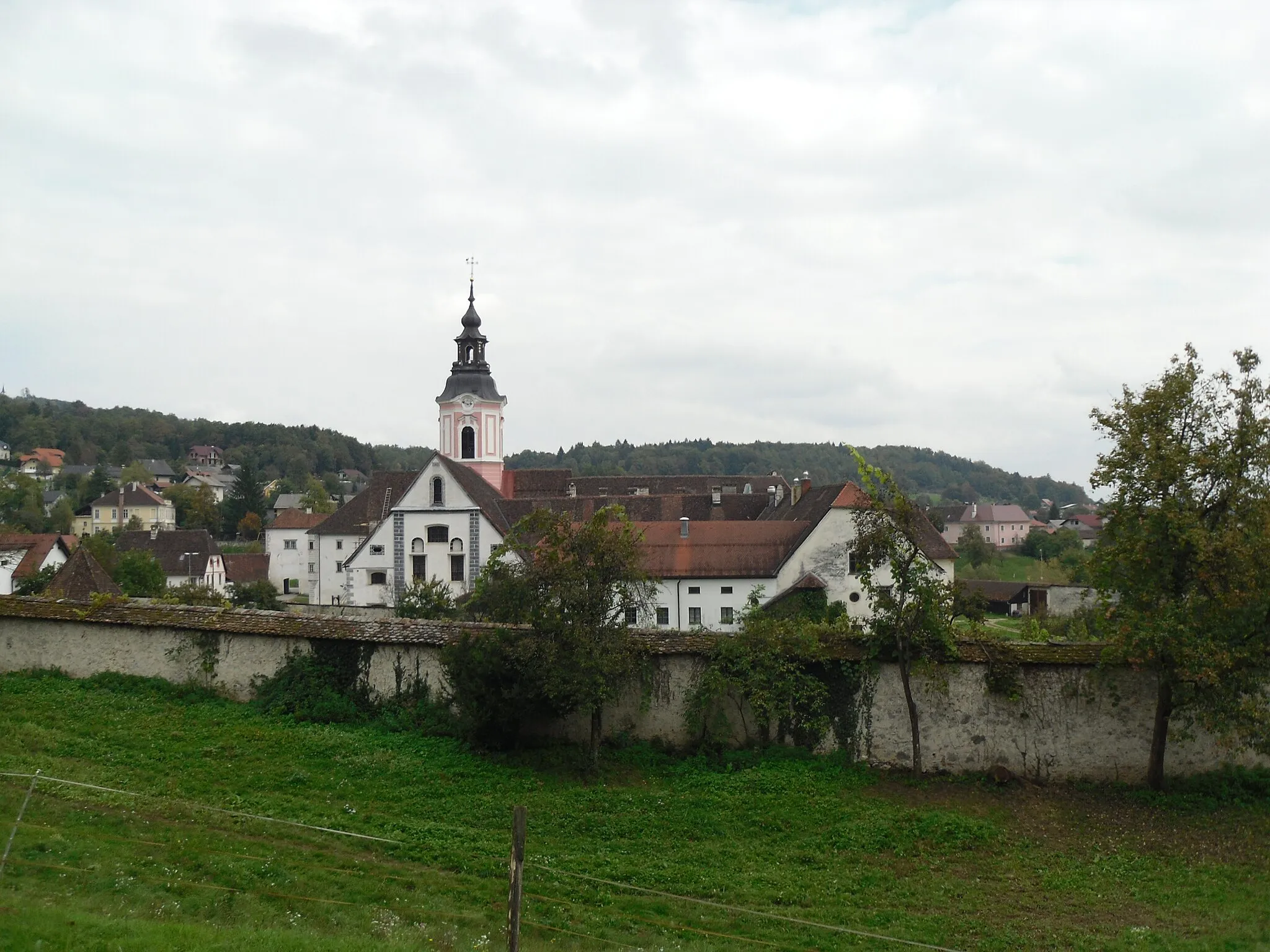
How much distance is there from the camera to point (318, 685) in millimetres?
19469

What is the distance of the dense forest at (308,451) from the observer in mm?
160250

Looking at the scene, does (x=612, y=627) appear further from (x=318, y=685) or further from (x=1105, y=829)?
(x=1105, y=829)

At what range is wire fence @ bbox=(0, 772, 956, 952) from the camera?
34.6 feet

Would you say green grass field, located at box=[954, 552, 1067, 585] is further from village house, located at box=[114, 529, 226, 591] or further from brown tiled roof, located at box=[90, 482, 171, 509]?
brown tiled roof, located at box=[90, 482, 171, 509]

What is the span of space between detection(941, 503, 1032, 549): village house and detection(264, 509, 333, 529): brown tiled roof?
75.8m

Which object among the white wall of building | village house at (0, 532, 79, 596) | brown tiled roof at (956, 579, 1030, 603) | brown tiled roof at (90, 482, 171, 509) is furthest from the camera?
brown tiled roof at (90, 482, 171, 509)

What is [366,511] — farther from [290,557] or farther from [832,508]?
[832,508]

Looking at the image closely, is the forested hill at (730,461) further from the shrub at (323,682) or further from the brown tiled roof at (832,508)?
the shrub at (323,682)

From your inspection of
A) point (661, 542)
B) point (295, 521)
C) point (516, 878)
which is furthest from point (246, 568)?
point (516, 878)

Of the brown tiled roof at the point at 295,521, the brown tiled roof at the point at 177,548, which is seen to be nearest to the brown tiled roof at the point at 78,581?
the brown tiled roof at the point at 177,548

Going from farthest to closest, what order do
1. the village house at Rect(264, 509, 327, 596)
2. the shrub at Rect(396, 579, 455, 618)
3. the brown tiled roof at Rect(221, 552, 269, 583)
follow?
the village house at Rect(264, 509, 327, 596), the brown tiled roof at Rect(221, 552, 269, 583), the shrub at Rect(396, 579, 455, 618)

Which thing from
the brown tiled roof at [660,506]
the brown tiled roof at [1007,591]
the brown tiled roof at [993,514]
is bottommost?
the brown tiled roof at [1007,591]

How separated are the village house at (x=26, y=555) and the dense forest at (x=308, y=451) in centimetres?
9595

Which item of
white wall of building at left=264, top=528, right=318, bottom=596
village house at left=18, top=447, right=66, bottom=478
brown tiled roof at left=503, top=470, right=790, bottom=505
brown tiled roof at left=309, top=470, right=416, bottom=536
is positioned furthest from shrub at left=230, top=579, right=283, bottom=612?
village house at left=18, top=447, right=66, bottom=478
